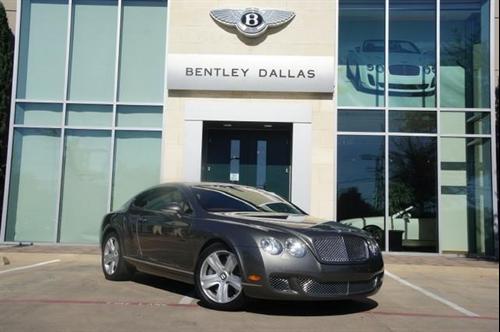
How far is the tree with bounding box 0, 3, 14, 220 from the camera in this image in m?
13.9

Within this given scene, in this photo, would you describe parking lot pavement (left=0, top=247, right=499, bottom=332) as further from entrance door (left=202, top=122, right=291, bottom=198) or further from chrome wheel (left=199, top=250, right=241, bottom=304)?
entrance door (left=202, top=122, right=291, bottom=198)

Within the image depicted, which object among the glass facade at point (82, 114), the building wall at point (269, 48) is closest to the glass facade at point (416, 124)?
the building wall at point (269, 48)

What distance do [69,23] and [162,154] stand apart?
3.74 m

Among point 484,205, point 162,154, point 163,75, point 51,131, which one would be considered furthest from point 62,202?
point 484,205

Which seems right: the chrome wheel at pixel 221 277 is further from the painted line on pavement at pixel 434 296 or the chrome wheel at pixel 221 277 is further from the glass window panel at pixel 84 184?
the glass window panel at pixel 84 184

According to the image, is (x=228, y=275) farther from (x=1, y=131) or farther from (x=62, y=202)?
(x=1, y=131)

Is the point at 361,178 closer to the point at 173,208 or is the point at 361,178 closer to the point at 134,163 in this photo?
the point at 134,163

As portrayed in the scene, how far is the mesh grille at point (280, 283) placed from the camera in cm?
613

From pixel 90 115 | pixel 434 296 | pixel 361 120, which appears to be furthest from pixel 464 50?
pixel 90 115

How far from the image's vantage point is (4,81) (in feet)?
46.1

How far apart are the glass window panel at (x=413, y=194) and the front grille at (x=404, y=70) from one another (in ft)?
4.91

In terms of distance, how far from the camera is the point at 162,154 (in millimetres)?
13641

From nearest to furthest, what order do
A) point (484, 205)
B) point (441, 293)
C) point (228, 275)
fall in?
point (228, 275), point (441, 293), point (484, 205)

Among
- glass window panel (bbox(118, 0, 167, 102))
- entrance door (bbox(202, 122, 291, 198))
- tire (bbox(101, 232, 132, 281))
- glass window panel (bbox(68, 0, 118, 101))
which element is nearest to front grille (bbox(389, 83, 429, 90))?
entrance door (bbox(202, 122, 291, 198))
